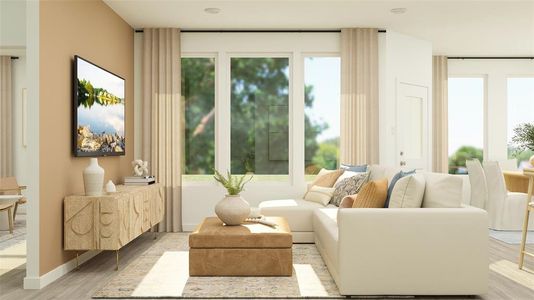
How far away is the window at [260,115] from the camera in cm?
661

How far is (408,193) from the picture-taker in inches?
139

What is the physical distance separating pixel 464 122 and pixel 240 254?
6.04 m

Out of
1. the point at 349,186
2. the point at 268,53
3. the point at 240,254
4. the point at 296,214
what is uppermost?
the point at 268,53

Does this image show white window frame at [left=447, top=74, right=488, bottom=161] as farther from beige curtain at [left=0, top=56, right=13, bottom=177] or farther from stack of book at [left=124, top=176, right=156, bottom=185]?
beige curtain at [left=0, top=56, right=13, bottom=177]

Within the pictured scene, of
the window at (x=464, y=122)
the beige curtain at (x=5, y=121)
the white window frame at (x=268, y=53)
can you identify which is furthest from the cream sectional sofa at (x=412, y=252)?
the beige curtain at (x=5, y=121)

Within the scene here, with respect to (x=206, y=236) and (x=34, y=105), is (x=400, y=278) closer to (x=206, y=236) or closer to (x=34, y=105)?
(x=206, y=236)

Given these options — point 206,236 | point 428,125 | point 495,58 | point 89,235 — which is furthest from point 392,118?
point 89,235

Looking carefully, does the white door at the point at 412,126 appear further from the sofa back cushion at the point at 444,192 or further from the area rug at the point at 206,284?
the sofa back cushion at the point at 444,192

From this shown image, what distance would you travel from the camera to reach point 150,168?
21.0 ft

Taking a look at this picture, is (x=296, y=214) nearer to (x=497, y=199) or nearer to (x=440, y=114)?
(x=497, y=199)

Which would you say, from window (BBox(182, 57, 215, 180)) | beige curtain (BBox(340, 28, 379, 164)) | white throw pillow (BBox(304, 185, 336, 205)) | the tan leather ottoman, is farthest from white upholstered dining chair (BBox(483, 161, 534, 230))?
the tan leather ottoman

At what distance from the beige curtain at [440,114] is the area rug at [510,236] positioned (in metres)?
2.00

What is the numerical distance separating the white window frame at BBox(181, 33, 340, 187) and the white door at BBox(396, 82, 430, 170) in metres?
1.16

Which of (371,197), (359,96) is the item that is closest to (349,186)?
(359,96)
